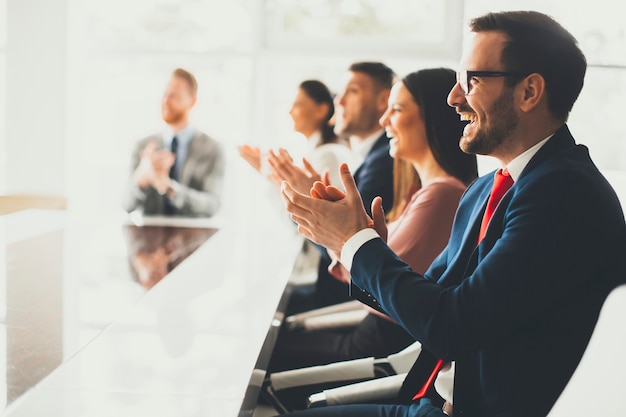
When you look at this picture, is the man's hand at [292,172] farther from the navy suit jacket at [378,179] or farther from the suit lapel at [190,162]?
the suit lapel at [190,162]

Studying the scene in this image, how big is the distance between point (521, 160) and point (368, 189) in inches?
55.6

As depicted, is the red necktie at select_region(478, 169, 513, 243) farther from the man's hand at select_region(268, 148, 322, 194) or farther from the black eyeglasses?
the man's hand at select_region(268, 148, 322, 194)

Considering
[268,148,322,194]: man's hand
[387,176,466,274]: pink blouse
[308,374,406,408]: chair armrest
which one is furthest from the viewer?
[268,148,322,194]: man's hand

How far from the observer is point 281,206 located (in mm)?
4211

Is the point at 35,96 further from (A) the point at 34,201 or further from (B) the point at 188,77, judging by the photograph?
(B) the point at 188,77

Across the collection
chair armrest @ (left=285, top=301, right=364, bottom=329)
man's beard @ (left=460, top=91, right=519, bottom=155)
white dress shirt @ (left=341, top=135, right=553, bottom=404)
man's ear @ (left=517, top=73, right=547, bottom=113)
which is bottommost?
chair armrest @ (left=285, top=301, right=364, bottom=329)

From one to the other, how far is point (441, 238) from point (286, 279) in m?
0.54

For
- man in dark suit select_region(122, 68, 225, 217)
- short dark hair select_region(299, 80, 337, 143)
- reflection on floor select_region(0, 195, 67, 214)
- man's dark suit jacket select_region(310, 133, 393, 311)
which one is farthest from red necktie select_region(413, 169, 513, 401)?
reflection on floor select_region(0, 195, 67, 214)

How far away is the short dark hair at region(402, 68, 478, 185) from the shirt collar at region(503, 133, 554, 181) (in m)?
0.84

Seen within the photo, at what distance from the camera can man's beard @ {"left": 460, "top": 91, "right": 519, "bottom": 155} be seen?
1.31m

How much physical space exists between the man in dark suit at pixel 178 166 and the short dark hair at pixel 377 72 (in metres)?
1.69

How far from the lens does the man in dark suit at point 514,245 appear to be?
1.11 metres

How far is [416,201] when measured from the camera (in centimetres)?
209

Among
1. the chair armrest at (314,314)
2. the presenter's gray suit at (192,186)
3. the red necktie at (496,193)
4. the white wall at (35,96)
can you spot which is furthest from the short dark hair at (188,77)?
the red necktie at (496,193)
